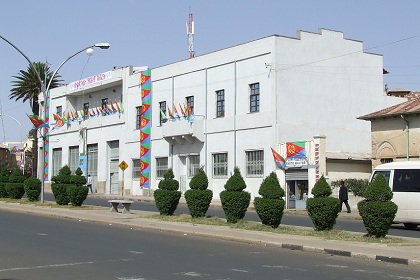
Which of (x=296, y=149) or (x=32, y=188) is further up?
(x=296, y=149)

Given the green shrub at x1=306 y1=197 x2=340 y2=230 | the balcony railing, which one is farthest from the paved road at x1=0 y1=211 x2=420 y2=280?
the balcony railing

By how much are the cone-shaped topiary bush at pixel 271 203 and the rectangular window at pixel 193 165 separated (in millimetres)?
26379

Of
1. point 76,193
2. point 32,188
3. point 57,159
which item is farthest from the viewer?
point 57,159

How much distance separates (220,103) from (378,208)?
93.3 feet

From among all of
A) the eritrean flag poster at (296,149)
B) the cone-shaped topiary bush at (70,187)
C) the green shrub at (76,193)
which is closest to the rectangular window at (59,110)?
the cone-shaped topiary bush at (70,187)

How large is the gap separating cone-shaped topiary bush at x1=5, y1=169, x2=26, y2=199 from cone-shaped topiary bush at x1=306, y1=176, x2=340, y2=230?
24203 millimetres

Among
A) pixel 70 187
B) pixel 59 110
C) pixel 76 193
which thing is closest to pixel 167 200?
pixel 76 193

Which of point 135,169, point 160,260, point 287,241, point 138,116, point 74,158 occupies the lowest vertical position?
point 160,260

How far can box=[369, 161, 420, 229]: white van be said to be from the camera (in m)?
22.2

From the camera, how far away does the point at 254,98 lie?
41.7 m

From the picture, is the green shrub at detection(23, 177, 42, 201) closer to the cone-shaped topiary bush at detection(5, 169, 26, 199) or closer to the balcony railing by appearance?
the cone-shaped topiary bush at detection(5, 169, 26, 199)

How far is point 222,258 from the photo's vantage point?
44.9ft

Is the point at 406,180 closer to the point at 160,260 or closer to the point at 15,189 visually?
the point at 160,260

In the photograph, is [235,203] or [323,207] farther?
[235,203]
